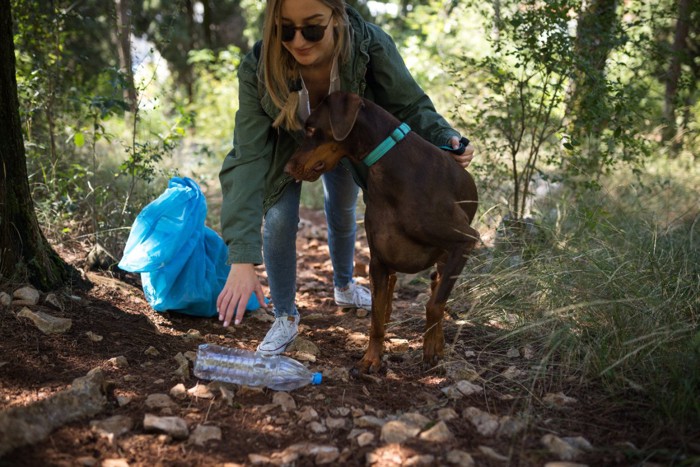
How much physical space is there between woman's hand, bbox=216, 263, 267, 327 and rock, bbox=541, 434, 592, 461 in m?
1.20

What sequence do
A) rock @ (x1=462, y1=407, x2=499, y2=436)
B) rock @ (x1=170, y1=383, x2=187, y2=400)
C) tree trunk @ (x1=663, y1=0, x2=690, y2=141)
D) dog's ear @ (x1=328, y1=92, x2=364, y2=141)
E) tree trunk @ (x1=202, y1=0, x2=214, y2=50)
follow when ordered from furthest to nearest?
tree trunk @ (x1=202, y1=0, x2=214, y2=50) → tree trunk @ (x1=663, y1=0, x2=690, y2=141) → dog's ear @ (x1=328, y1=92, x2=364, y2=141) → rock @ (x1=170, y1=383, x2=187, y2=400) → rock @ (x1=462, y1=407, x2=499, y2=436)

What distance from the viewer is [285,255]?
10.7ft

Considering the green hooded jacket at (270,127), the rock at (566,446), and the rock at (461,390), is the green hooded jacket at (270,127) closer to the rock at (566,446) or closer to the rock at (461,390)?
the rock at (461,390)

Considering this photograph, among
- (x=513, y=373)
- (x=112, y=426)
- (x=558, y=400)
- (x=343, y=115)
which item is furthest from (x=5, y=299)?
(x=558, y=400)

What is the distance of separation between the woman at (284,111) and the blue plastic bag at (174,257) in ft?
2.09

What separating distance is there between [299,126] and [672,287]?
1940 mm

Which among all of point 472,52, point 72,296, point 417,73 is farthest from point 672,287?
point 417,73

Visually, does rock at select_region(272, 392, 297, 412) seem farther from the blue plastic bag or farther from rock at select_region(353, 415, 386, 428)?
the blue plastic bag

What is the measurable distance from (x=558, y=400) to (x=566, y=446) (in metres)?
0.43

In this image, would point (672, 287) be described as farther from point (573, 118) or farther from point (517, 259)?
point (573, 118)

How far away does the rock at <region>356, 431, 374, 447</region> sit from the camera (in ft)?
7.32

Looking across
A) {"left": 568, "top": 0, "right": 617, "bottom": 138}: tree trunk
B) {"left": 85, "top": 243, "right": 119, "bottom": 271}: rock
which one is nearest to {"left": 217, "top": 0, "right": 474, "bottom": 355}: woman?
{"left": 85, "top": 243, "right": 119, "bottom": 271}: rock

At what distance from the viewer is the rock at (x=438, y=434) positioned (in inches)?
87.8

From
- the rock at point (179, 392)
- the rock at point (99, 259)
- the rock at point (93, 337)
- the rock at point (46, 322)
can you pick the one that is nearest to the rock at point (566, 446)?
the rock at point (179, 392)
